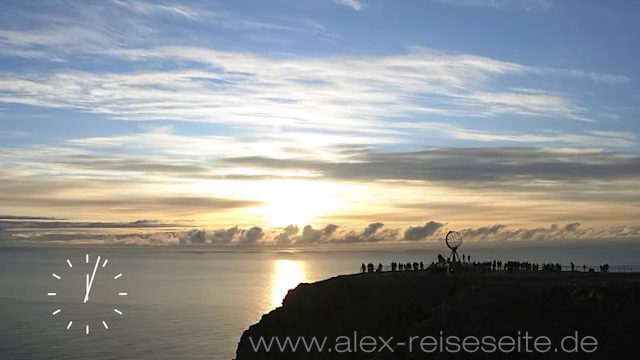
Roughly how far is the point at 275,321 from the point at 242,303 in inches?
4953

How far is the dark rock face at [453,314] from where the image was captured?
52250mm

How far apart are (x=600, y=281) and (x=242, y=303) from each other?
139556 millimetres

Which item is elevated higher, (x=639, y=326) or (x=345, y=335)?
(x=639, y=326)

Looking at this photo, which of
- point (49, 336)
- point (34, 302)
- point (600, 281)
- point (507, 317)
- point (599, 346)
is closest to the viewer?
point (599, 346)

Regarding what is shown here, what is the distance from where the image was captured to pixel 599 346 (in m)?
51.4

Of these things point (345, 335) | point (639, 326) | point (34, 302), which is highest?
point (639, 326)

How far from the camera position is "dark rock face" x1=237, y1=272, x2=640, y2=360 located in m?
52.2

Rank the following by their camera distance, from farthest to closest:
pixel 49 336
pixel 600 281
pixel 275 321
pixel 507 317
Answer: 1. pixel 49 336
2. pixel 275 321
3. pixel 600 281
4. pixel 507 317

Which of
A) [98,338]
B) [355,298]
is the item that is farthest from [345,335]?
[98,338]

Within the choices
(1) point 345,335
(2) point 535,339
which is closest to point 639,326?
(2) point 535,339

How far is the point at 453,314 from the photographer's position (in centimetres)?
5525

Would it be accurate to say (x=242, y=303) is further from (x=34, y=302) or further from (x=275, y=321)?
(x=275, y=321)

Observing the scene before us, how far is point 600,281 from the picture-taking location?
64.7m

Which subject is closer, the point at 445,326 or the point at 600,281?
the point at 445,326
